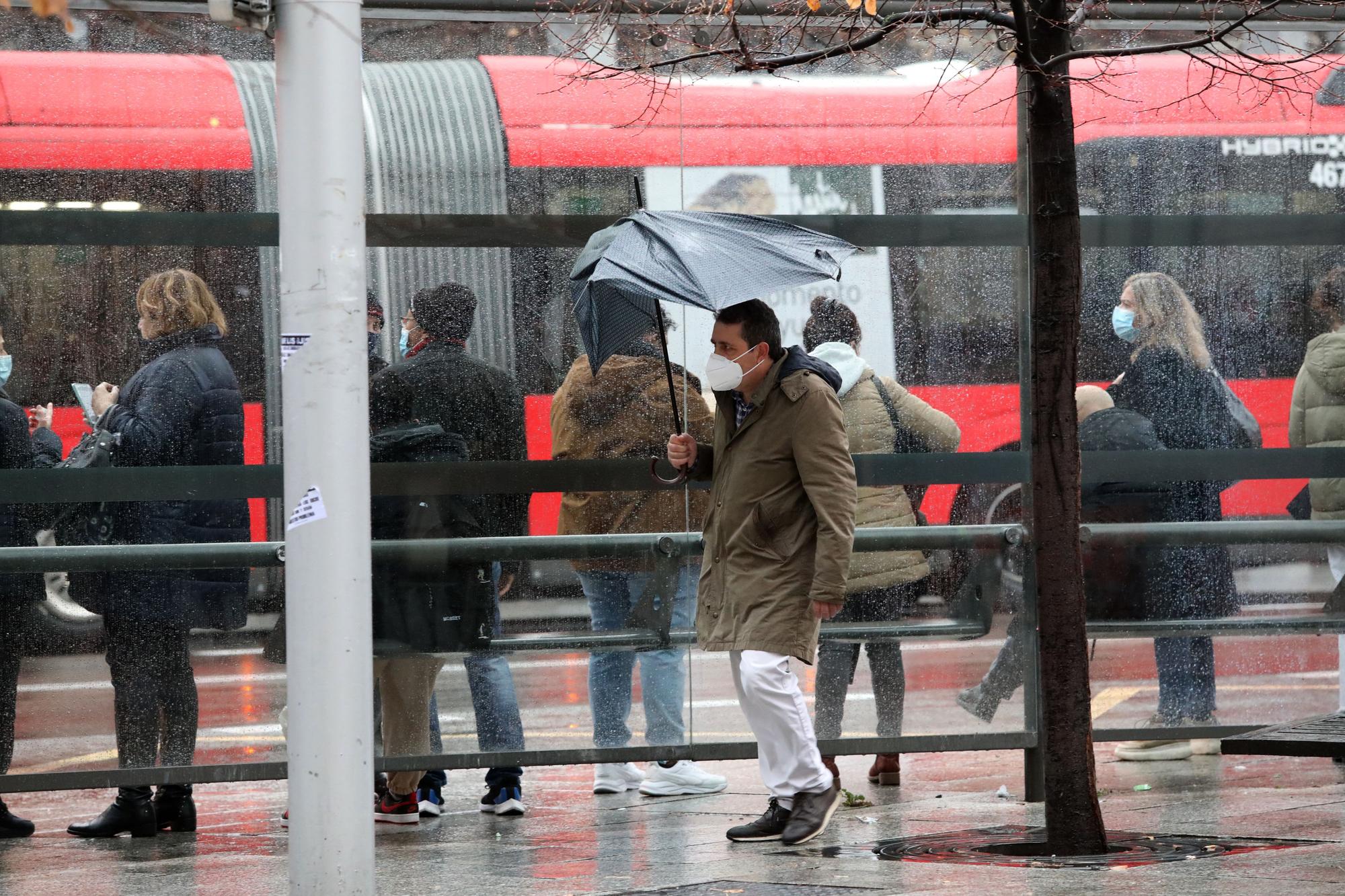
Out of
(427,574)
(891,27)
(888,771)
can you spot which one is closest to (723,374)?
(891,27)

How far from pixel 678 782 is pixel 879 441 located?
5.35ft

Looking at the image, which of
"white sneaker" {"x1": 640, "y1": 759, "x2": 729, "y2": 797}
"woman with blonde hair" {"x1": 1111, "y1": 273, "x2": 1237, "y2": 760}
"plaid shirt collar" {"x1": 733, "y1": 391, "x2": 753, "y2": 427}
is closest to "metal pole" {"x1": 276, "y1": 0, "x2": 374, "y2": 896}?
"plaid shirt collar" {"x1": 733, "y1": 391, "x2": 753, "y2": 427}

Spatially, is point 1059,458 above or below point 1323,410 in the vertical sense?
below

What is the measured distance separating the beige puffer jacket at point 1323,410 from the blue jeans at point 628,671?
249 centimetres

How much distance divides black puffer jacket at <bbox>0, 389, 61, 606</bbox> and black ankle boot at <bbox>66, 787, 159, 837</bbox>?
31.1 inches

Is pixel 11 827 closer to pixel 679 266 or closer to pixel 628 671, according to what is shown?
pixel 628 671

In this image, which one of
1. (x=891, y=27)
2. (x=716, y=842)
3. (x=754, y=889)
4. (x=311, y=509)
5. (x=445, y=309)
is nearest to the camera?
(x=311, y=509)

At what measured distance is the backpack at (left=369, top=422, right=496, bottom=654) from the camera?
6.39 m

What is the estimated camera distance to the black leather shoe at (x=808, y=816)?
18.6 feet

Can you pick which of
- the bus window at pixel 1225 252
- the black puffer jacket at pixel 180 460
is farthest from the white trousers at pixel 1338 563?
the black puffer jacket at pixel 180 460

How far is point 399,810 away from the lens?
6.53m

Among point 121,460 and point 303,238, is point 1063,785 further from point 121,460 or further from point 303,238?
point 121,460

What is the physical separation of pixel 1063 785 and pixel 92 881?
117 inches

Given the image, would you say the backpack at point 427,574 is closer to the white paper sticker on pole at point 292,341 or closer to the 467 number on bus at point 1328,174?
the white paper sticker on pole at point 292,341
